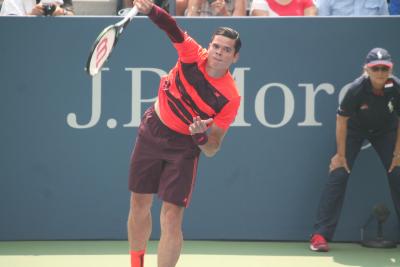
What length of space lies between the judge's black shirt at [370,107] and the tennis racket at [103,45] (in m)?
2.21

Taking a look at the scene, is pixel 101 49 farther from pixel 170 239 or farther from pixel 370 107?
pixel 370 107

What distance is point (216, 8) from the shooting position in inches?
296

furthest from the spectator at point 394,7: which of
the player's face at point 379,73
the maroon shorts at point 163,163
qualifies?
the maroon shorts at point 163,163

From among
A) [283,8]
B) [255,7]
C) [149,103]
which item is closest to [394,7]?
[283,8]

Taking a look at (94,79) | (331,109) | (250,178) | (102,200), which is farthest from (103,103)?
(331,109)

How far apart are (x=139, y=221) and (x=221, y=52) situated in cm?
117

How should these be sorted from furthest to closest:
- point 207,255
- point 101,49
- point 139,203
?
point 207,255, point 139,203, point 101,49

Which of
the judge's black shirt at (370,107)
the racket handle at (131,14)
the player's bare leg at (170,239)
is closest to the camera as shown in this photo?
the racket handle at (131,14)

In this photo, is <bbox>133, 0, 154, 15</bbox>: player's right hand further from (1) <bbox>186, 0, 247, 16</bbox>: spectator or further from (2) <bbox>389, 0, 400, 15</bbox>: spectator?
(2) <bbox>389, 0, 400, 15</bbox>: spectator

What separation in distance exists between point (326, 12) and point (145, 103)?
193cm

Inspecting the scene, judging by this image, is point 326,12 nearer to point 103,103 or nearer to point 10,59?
point 103,103

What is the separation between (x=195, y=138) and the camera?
5141mm

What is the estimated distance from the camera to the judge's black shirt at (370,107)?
21.4 feet

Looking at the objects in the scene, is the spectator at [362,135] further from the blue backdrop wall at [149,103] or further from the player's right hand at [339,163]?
the blue backdrop wall at [149,103]
